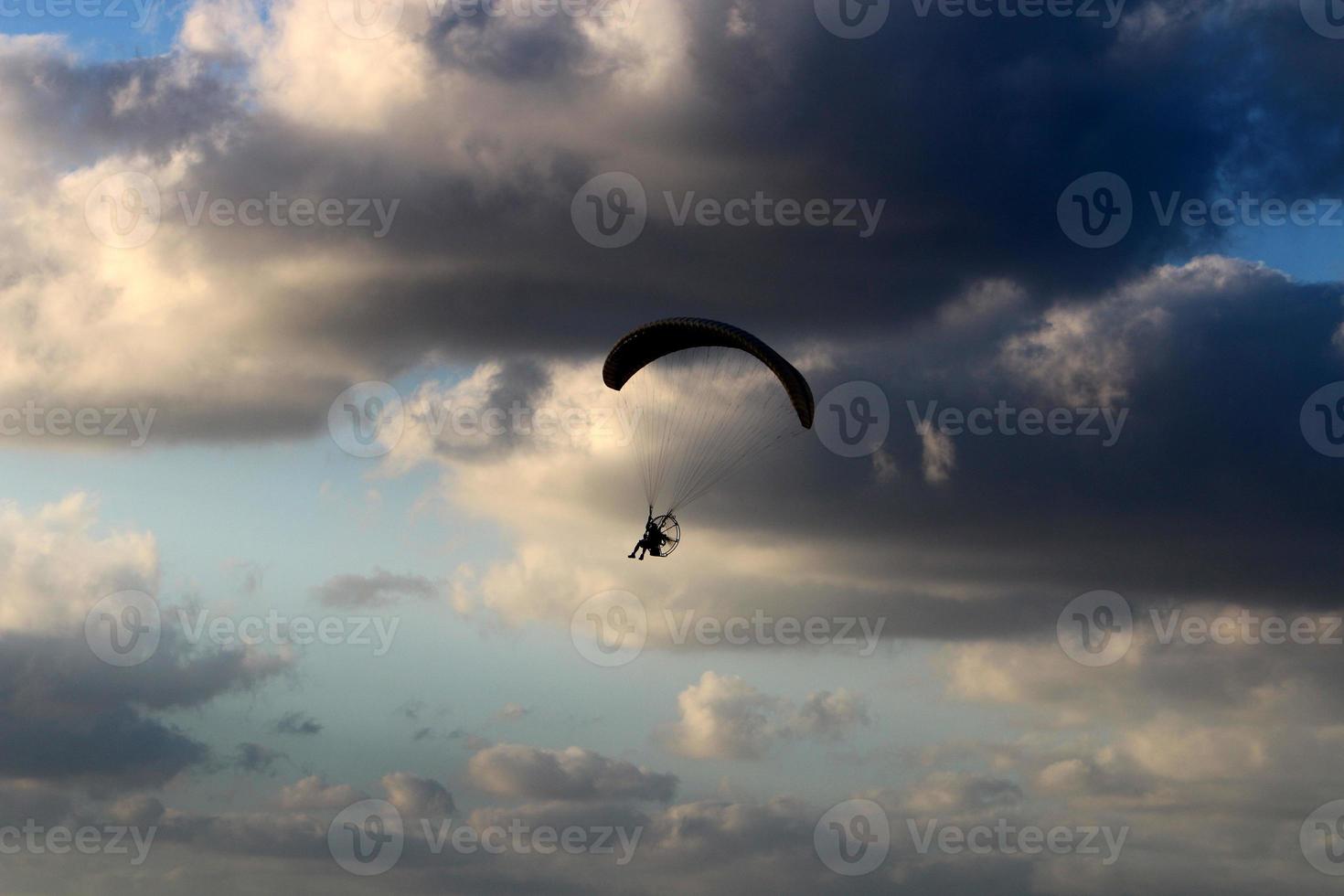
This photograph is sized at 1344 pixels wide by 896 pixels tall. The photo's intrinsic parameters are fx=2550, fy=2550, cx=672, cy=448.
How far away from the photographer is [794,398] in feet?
396

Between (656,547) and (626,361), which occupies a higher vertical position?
(626,361)

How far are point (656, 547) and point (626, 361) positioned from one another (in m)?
9.95

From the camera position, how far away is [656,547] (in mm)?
124312

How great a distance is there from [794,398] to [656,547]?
34.1 ft

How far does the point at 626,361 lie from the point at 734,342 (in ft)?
24.1

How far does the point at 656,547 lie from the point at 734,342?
10726 millimetres

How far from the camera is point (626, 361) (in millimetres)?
127750

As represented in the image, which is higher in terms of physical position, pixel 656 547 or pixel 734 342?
pixel 734 342

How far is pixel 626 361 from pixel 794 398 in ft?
35.8

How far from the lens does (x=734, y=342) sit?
12269 cm
